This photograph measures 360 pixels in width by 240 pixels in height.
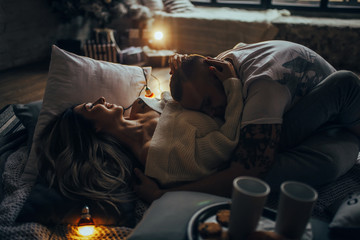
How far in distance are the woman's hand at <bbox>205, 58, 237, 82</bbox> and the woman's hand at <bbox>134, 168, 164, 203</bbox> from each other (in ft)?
1.65

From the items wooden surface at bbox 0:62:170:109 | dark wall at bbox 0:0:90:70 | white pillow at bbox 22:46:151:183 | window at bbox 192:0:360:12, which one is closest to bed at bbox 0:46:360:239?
white pillow at bbox 22:46:151:183

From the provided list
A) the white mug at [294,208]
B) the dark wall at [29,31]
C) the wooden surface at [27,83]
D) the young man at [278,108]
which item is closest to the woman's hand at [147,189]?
the young man at [278,108]

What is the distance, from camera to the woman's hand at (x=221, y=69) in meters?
1.28

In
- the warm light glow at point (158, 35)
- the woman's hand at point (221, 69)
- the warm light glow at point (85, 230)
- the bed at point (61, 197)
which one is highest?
the woman's hand at point (221, 69)

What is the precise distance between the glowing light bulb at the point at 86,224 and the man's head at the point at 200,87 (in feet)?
1.92

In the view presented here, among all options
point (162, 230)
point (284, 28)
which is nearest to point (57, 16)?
point (284, 28)

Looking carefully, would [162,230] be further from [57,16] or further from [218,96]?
[57,16]

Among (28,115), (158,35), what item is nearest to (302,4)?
(158,35)

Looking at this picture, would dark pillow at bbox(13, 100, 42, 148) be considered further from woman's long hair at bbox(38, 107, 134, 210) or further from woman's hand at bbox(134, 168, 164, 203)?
woman's hand at bbox(134, 168, 164, 203)

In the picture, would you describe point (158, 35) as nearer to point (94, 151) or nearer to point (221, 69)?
point (221, 69)

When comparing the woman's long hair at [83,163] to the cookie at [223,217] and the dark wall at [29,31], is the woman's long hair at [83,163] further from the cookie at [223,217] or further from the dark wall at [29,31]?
the dark wall at [29,31]

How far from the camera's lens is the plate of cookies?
0.71 m

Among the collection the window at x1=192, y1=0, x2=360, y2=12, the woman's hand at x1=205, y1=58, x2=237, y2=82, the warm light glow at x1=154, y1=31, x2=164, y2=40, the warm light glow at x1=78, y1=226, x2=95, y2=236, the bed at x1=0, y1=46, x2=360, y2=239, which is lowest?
the warm light glow at x1=78, y1=226, x2=95, y2=236

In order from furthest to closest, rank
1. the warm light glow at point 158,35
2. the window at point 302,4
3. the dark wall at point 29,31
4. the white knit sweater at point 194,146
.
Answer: the warm light glow at point 158,35 → the window at point 302,4 → the dark wall at point 29,31 → the white knit sweater at point 194,146
